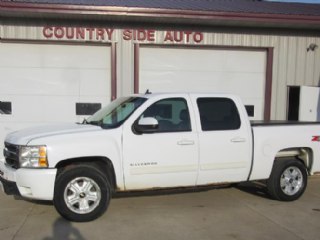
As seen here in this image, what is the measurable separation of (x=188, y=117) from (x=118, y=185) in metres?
1.51

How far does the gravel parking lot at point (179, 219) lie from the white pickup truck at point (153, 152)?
0.34 m

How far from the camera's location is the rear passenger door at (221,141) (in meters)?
6.43

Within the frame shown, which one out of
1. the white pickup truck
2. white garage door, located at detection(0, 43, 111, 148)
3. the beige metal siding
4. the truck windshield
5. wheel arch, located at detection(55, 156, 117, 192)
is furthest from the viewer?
the beige metal siding

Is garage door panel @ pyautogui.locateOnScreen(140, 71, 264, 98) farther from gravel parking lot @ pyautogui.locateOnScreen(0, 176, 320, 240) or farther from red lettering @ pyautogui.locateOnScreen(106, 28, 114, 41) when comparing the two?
gravel parking lot @ pyautogui.locateOnScreen(0, 176, 320, 240)

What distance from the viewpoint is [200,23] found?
11.0m

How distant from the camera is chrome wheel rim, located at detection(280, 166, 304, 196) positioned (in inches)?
281

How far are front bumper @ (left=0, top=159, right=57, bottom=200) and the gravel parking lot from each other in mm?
461

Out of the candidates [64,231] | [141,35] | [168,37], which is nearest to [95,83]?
[141,35]

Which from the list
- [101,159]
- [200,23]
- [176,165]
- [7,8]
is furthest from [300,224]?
[7,8]

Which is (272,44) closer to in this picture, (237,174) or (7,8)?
(237,174)

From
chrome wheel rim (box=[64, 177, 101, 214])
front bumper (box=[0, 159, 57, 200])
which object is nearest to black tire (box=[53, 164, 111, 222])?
chrome wheel rim (box=[64, 177, 101, 214])

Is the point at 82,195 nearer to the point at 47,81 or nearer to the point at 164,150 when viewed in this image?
the point at 164,150

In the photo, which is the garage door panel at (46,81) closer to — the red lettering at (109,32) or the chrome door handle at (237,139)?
the red lettering at (109,32)

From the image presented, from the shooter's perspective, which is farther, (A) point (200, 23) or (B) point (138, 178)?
(A) point (200, 23)
